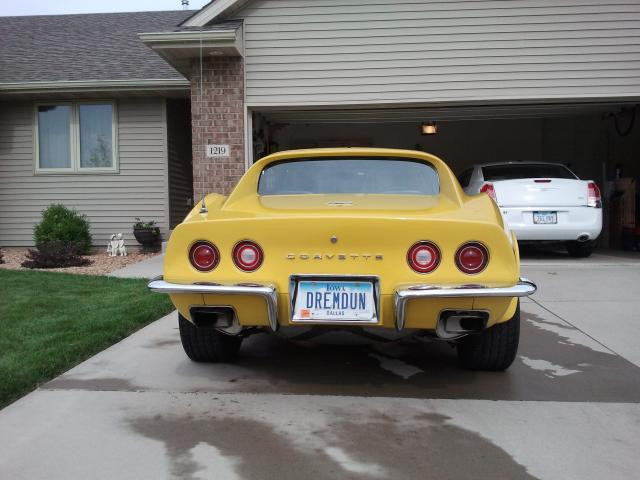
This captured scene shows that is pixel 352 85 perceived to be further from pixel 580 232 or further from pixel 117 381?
pixel 117 381

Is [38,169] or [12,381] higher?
[38,169]

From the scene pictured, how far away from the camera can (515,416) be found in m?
2.79

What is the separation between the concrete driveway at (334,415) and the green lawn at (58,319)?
158 mm

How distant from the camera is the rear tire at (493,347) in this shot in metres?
3.31

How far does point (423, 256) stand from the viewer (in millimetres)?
2854

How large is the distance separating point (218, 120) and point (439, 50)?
11.9 feet

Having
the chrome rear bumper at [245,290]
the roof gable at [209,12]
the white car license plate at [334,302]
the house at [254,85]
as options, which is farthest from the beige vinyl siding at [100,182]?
the white car license plate at [334,302]

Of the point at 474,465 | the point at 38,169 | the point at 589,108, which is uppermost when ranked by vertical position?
the point at 589,108

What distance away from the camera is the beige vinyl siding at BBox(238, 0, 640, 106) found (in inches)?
342

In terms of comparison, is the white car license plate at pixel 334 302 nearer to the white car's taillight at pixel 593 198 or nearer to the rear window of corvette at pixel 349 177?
the rear window of corvette at pixel 349 177

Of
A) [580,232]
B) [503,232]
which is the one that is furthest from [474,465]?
[580,232]

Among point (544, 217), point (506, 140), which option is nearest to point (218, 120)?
point (544, 217)

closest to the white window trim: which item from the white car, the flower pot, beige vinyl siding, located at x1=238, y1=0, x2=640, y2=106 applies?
the flower pot

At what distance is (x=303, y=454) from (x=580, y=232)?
22.7 ft
